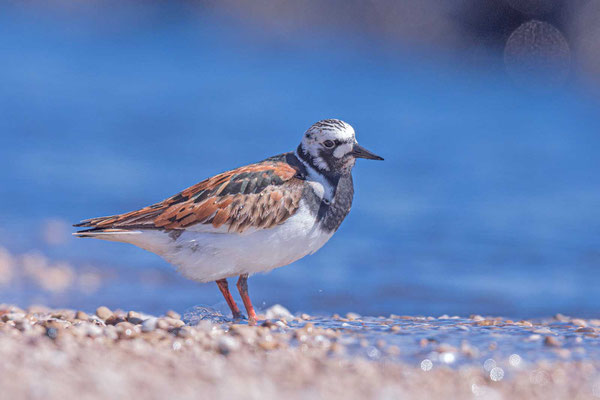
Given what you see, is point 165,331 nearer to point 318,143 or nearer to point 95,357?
point 95,357

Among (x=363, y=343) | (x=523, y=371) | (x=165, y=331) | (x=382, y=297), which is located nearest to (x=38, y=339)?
(x=165, y=331)

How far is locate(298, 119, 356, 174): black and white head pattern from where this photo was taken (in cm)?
597

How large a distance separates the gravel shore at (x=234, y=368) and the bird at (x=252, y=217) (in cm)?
60

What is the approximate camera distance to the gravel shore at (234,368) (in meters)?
3.05

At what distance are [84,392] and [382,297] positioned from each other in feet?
23.5

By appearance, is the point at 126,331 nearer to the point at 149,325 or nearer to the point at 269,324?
the point at 149,325

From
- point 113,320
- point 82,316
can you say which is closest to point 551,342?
point 113,320

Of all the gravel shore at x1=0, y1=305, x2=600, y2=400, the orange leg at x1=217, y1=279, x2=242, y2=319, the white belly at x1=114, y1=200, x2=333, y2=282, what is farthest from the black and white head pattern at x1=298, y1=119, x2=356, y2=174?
the gravel shore at x1=0, y1=305, x2=600, y2=400

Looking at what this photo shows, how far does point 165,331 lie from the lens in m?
5.04

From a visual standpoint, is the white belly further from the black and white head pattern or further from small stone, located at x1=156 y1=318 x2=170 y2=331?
small stone, located at x1=156 y1=318 x2=170 y2=331

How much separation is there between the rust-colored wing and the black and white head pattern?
231 mm

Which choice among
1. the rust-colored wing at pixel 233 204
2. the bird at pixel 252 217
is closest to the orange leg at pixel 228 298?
the bird at pixel 252 217

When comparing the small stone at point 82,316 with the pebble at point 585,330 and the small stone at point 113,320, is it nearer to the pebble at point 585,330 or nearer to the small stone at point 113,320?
the small stone at point 113,320

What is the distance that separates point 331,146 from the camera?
5984 millimetres
